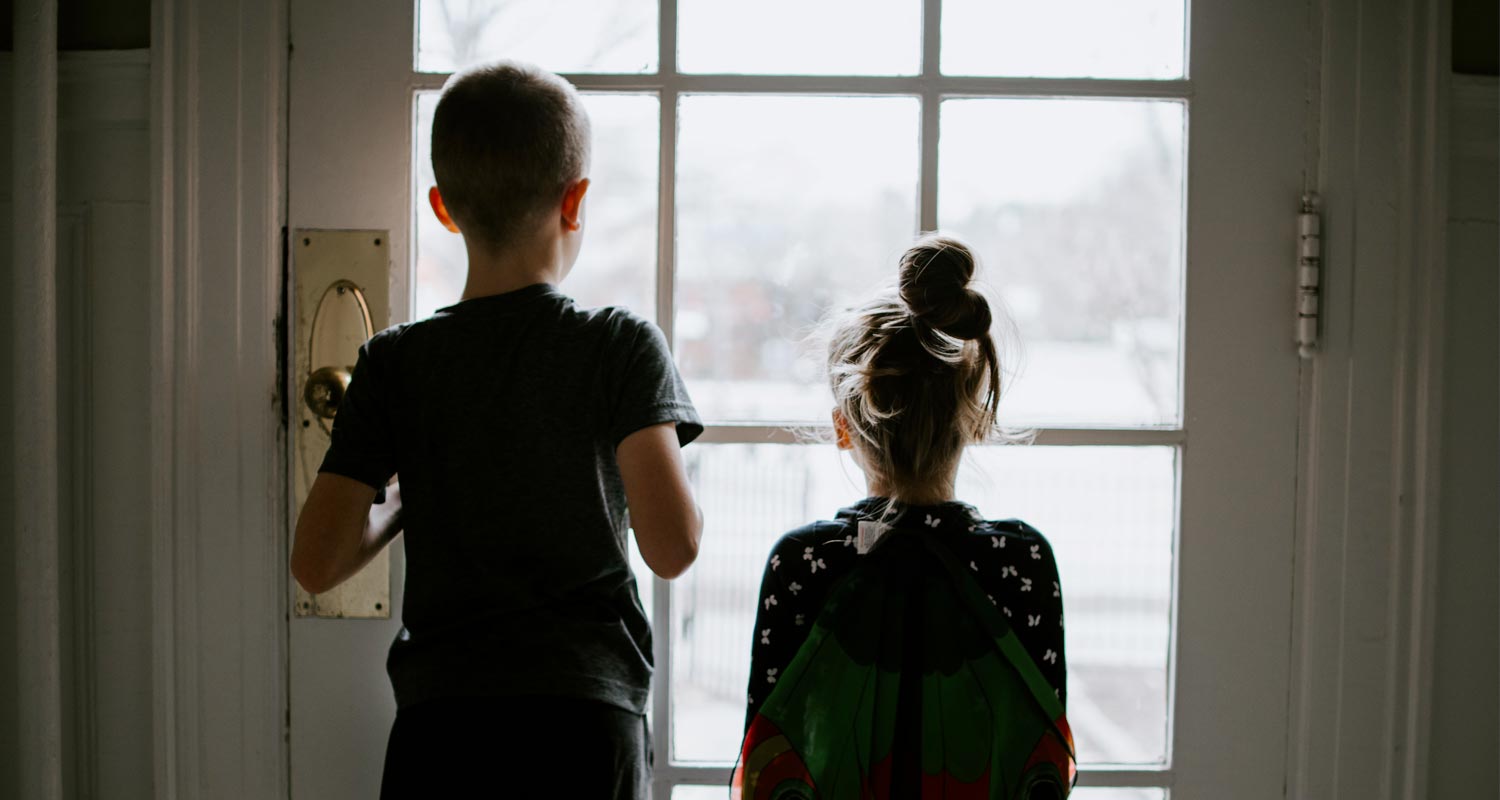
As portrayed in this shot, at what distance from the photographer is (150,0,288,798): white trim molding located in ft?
3.59

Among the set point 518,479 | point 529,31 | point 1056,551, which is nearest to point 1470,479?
point 1056,551

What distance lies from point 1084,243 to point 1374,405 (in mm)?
355

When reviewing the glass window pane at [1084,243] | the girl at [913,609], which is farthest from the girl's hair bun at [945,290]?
the glass window pane at [1084,243]

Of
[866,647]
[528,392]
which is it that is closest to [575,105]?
[528,392]

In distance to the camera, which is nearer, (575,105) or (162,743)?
(575,105)

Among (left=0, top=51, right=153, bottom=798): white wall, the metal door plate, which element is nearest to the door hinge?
the metal door plate

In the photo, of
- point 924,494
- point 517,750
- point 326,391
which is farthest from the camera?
point 326,391

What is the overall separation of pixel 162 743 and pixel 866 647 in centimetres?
77

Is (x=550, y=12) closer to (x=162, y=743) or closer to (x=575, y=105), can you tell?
(x=575, y=105)

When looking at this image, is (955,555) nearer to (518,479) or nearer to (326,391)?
(518,479)

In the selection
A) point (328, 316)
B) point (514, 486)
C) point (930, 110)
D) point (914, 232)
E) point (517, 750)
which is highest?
point (930, 110)

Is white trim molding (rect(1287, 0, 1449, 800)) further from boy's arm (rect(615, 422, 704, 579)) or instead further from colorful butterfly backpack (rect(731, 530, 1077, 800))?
boy's arm (rect(615, 422, 704, 579))

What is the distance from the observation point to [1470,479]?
1.15 m

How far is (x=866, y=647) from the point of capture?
89 cm
